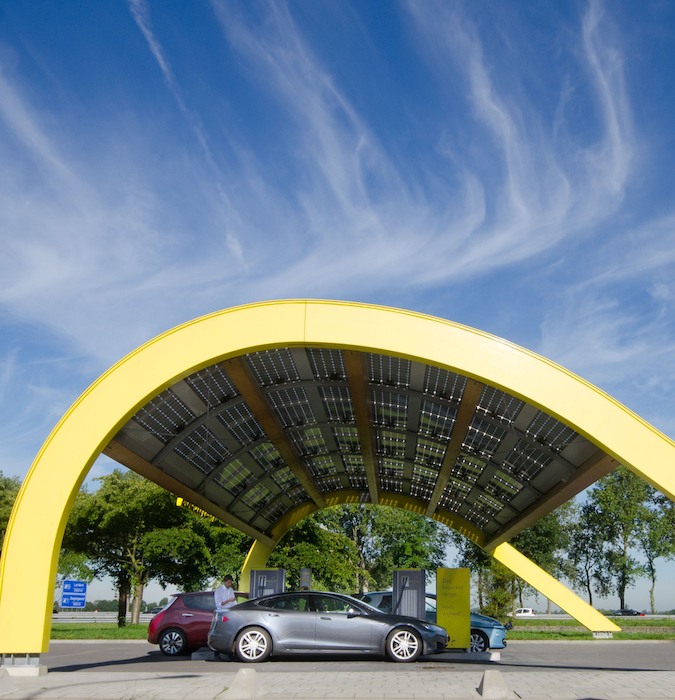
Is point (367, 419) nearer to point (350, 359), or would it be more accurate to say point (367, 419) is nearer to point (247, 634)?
point (350, 359)

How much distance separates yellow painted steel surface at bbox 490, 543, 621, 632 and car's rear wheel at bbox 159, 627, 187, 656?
42.0 feet

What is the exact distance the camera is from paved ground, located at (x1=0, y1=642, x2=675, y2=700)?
9.16m

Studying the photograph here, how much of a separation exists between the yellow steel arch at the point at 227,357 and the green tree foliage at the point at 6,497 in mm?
30716

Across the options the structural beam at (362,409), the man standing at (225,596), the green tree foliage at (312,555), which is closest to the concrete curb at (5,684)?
the man standing at (225,596)

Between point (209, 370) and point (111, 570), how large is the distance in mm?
33672

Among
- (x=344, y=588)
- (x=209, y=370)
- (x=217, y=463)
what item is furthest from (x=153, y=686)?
(x=344, y=588)

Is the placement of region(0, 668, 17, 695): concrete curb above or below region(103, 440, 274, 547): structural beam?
below

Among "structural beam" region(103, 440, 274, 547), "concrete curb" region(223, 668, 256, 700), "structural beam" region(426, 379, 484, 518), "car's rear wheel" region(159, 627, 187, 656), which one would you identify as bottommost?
"car's rear wheel" region(159, 627, 187, 656)

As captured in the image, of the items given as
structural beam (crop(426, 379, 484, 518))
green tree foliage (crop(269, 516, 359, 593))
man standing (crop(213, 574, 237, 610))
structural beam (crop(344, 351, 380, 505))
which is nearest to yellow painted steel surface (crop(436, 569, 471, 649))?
structural beam (crop(426, 379, 484, 518))

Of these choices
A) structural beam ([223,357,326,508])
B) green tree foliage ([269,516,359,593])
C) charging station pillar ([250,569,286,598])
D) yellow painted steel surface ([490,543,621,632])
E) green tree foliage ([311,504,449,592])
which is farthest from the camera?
green tree foliage ([311,504,449,592])

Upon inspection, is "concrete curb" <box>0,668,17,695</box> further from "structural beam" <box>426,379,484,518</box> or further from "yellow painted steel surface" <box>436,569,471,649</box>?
"yellow painted steel surface" <box>436,569,471,649</box>

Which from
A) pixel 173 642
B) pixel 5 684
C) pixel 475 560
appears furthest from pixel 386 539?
pixel 5 684

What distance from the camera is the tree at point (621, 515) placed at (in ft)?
190

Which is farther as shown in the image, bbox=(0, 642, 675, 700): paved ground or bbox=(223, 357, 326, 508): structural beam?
bbox=(223, 357, 326, 508): structural beam
